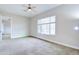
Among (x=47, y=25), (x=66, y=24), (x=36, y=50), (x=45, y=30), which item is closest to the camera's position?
(x=36, y=50)

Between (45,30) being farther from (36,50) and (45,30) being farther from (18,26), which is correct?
(36,50)

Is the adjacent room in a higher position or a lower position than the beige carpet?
higher

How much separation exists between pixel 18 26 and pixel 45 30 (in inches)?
109

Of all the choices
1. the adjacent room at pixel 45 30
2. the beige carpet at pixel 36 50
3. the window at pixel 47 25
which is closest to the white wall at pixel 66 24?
the adjacent room at pixel 45 30

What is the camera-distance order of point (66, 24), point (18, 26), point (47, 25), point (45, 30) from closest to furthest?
point (66, 24), point (47, 25), point (45, 30), point (18, 26)

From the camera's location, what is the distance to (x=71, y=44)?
421cm

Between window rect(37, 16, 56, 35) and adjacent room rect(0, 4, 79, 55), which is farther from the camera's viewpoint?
window rect(37, 16, 56, 35)

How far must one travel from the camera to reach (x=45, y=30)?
261 inches

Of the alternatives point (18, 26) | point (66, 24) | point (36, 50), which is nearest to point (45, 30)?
point (66, 24)

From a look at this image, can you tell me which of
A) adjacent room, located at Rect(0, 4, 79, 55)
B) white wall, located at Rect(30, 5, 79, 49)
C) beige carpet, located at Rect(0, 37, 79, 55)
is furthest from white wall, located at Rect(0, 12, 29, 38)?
white wall, located at Rect(30, 5, 79, 49)

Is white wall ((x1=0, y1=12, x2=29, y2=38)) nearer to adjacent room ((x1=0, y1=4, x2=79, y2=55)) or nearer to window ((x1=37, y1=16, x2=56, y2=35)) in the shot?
adjacent room ((x1=0, y1=4, x2=79, y2=55))

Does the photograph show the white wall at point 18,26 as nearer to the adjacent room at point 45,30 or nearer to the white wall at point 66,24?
the adjacent room at point 45,30

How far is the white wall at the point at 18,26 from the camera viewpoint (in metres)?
7.64

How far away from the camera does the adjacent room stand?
3.82 metres
